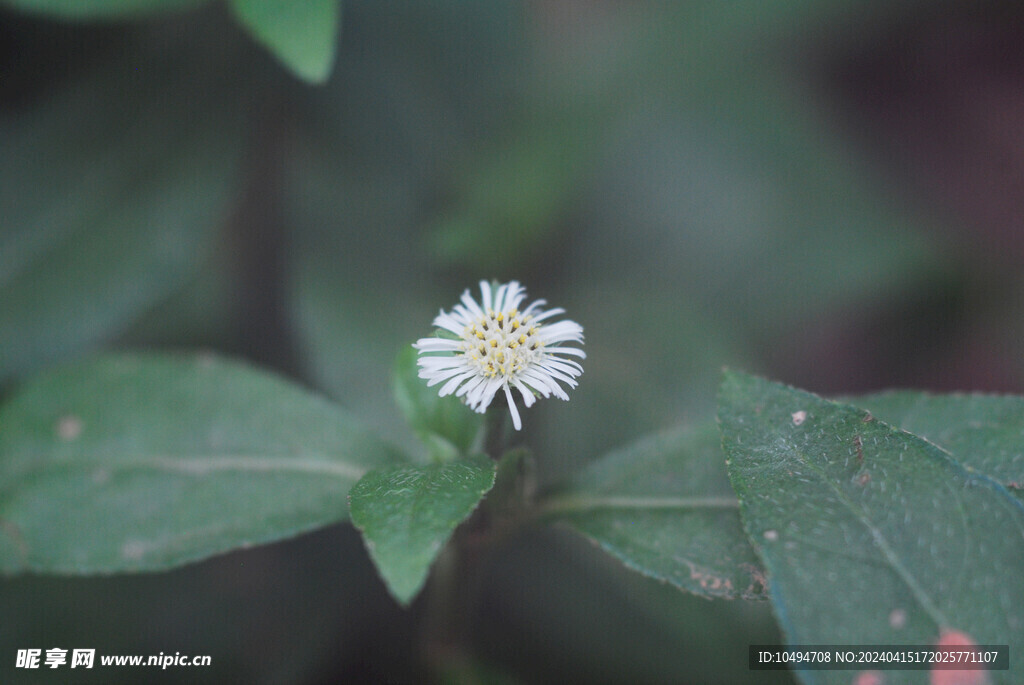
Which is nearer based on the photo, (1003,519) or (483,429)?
(1003,519)

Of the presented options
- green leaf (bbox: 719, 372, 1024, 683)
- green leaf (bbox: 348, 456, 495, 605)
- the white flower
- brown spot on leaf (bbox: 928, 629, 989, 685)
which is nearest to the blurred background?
the white flower

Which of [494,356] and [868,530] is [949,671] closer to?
[868,530]

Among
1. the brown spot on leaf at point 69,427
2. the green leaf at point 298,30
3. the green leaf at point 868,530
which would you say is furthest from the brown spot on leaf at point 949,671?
the brown spot on leaf at point 69,427

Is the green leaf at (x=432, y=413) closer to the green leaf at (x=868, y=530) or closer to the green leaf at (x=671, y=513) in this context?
the green leaf at (x=671, y=513)

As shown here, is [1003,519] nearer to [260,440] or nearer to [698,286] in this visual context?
[260,440]

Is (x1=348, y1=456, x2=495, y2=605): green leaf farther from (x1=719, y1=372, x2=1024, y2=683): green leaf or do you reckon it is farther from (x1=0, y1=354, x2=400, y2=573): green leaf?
(x1=719, y1=372, x2=1024, y2=683): green leaf

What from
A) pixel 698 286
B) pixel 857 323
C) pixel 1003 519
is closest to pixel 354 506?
pixel 1003 519
